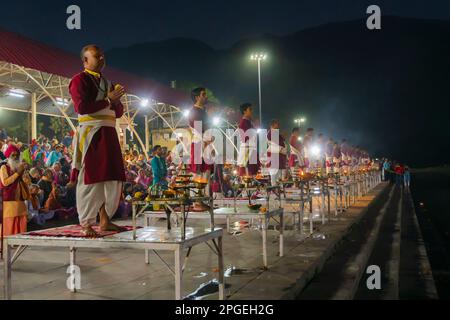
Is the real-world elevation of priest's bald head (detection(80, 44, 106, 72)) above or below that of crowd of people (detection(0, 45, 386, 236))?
above

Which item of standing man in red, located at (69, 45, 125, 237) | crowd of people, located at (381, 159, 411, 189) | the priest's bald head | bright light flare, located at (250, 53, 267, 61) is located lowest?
crowd of people, located at (381, 159, 411, 189)

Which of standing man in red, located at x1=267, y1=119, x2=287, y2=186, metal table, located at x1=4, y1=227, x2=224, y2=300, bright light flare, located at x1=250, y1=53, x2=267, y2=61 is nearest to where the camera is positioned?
metal table, located at x1=4, y1=227, x2=224, y2=300

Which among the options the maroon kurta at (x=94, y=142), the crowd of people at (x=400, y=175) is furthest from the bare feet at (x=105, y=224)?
the crowd of people at (x=400, y=175)

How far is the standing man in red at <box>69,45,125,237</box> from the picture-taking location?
4.55 meters

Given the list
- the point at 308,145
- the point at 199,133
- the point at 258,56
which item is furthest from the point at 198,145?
the point at 258,56

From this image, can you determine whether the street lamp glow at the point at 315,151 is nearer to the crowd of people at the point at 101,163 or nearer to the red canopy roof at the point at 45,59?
the crowd of people at the point at 101,163

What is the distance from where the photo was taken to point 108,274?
6.37 m

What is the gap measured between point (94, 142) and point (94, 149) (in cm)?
7

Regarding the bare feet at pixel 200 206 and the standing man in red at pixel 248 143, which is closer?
the bare feet at pixel 200 206

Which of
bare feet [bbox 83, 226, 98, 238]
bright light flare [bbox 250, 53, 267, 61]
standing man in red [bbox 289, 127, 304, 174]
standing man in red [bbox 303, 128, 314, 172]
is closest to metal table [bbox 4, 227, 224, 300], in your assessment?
bare feet [bbox 83, 226, 98, 238]

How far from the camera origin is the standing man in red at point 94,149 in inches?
179

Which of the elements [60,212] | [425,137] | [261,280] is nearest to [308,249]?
[261,280]

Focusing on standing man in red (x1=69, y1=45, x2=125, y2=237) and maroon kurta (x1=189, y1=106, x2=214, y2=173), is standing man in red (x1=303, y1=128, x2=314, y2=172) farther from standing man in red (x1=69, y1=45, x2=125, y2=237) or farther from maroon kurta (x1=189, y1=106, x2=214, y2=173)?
standing man in red (x1=69, y1=45, x2=125, y2=237)

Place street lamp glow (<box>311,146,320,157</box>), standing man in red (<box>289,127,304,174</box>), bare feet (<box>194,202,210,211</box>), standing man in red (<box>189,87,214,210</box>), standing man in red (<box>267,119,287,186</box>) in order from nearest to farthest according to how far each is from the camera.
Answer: bare feet (<box>194,202,210,211</box>) < standing man in red (<box>189,87,214,210</box>) < standing man in red (<box>267,119,287,186</box>) < standing man in red (<box>289,127,304,174</box>) < street lamp glow (<box>311,146,320,157</box>)
